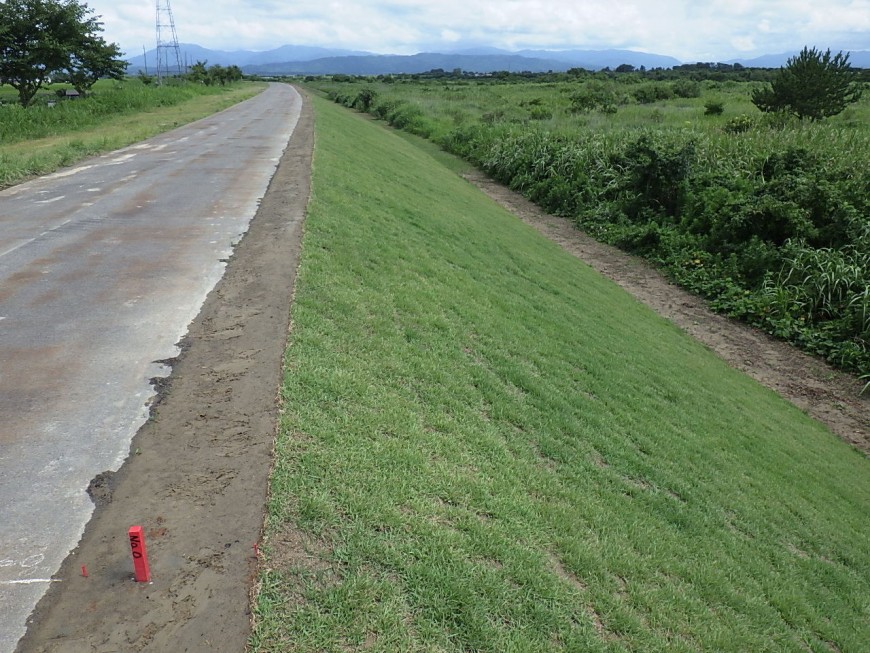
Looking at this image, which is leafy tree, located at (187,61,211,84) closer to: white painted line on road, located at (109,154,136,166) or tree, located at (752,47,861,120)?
white painted line on road, located at (109,154,136,166)

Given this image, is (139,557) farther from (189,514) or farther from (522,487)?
(522,487)

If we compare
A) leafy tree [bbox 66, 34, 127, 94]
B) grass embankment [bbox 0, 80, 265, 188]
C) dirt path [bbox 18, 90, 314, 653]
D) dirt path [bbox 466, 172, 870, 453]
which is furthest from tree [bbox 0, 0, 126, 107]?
dirt path [bbox 18, 90, 314, 653]

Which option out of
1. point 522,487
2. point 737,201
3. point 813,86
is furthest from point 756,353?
point 813,86

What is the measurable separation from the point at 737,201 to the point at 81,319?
52.9ft

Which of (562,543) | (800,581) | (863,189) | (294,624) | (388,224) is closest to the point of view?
(294,624)

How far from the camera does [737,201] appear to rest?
1664 centimetres

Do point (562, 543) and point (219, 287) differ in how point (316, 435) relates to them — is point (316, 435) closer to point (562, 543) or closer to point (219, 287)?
point (562, 543)

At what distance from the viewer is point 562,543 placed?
4199 millimetres

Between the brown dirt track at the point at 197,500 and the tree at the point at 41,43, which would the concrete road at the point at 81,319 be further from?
the tree at the point at 41,43

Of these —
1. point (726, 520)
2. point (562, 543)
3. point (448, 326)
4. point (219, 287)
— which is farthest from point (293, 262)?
point (726, 520)

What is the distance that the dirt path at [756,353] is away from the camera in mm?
10648

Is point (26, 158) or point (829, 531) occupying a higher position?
point (26, 158)

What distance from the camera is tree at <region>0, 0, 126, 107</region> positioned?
109 feet

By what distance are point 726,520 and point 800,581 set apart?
28.7 inches
